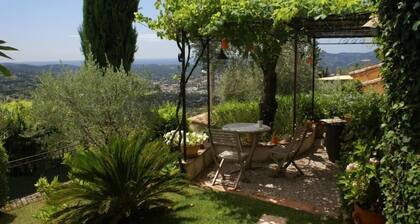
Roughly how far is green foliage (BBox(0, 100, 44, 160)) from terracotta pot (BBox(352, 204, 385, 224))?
602 cm

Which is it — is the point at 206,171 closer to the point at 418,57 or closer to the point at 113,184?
the point at 113,184

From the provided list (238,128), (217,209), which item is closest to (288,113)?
(238,128)

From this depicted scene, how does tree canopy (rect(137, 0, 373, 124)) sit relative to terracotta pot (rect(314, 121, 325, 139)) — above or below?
above

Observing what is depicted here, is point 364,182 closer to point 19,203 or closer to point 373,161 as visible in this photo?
point 373,161

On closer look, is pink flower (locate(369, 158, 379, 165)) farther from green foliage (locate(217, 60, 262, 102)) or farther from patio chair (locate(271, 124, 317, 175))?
green foliage (locate(217, 60, 262, 102))

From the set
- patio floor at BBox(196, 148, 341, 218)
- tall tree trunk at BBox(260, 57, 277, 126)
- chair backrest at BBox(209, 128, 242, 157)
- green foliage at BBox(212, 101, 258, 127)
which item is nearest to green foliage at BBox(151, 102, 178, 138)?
green foliage at BBox(212, 101, 258, 127)

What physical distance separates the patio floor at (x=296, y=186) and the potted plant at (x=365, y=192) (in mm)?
836

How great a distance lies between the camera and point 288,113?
8.92 metres

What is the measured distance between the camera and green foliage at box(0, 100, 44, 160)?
7.65m

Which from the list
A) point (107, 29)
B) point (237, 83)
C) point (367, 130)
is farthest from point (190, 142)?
point (237, 83)

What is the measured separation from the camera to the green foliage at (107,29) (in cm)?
1153

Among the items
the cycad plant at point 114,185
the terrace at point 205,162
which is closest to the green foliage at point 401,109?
the terrace at point 205,162

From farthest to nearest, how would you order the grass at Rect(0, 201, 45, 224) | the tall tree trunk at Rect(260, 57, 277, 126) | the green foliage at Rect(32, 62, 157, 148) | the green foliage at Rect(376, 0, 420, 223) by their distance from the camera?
1. the tall tree trunk at Rect(260, 57, 277, 126)
2. the green foliage at Rect(32, 62, 157, 148)
3. the grass at Rect(0, 201, 45, 224)
4. the green foliage at Rect(376, 0, 420, 223)

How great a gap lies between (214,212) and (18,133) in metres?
4.99
